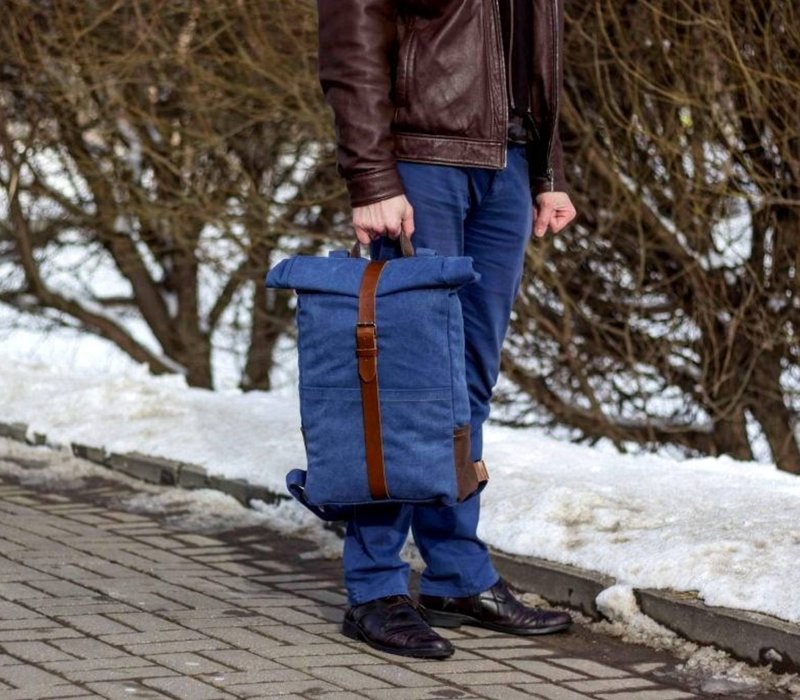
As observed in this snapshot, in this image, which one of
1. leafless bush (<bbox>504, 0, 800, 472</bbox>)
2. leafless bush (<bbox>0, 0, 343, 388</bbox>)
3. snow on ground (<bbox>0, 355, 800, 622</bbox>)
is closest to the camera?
snow on ground (<bbox>0, 355, 800, 622</bbox>)

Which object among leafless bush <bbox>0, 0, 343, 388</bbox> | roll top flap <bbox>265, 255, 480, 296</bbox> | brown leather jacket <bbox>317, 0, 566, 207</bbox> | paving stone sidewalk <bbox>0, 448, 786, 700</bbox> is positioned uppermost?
leafless bush <bbox>0, 0, 343, 388</bbox>

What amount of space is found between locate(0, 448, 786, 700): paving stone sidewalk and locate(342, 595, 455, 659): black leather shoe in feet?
0.09

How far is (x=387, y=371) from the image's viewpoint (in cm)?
375

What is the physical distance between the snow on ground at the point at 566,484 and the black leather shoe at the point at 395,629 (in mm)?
711

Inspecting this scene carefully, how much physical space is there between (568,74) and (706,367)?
5.51ft

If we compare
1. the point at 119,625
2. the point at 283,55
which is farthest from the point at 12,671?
the point at 283,55

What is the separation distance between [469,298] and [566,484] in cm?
167

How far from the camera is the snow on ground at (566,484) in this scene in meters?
4.38

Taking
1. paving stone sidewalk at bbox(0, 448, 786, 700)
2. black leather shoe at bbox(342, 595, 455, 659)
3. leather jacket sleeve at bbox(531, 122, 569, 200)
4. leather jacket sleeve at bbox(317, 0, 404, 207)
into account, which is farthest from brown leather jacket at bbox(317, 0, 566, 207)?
paving stone sidewalk at bbox(0, 448, 786, 700)

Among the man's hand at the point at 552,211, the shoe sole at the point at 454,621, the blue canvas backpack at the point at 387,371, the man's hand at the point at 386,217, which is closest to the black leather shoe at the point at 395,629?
the shoe sole at the point at 454,621

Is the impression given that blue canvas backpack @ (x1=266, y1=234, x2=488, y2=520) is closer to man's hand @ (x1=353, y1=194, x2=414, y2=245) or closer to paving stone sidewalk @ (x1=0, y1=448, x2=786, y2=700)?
man's hand @ (x1=353, y1=194, x2=414, y2=245)

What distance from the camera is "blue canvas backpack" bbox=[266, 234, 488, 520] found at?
147 inches

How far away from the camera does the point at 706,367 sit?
27.8 ft

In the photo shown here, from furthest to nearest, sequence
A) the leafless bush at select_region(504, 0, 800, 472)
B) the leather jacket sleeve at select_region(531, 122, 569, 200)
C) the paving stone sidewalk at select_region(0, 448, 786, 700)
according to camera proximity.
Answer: the leafless bush at select_region(504, 0, 800, 472), the leather jacket sleeve at select_region(531, 122, 569, 200), the paving stone sidewalk at select_region(0, 448, 786, 700)
